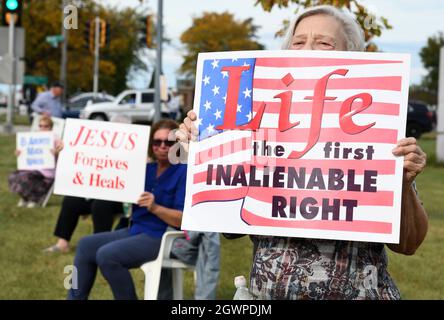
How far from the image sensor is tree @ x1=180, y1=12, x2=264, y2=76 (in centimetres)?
6162

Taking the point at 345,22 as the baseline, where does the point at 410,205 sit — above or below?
below

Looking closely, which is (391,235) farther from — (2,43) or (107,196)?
(2,43)

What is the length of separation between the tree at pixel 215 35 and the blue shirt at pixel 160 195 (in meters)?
53.4

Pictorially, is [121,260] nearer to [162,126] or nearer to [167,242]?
[167,242]

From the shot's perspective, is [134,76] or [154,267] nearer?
[154,267]

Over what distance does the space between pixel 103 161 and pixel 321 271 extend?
11.7 feet

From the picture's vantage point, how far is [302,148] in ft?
7.91

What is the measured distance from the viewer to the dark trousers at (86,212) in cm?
704

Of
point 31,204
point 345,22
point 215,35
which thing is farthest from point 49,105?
point 215,35

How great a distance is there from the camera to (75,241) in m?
8.66

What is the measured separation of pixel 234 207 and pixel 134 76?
65016mm

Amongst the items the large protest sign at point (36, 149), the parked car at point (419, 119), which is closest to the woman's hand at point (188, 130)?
the large protest sign at point (36, 149)

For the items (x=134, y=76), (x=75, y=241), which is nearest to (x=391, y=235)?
(x=75, y=241)

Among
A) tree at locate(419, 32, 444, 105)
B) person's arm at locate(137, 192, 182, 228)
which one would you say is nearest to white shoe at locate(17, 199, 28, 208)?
person's arm at locate(137, 192, 182, 228)
